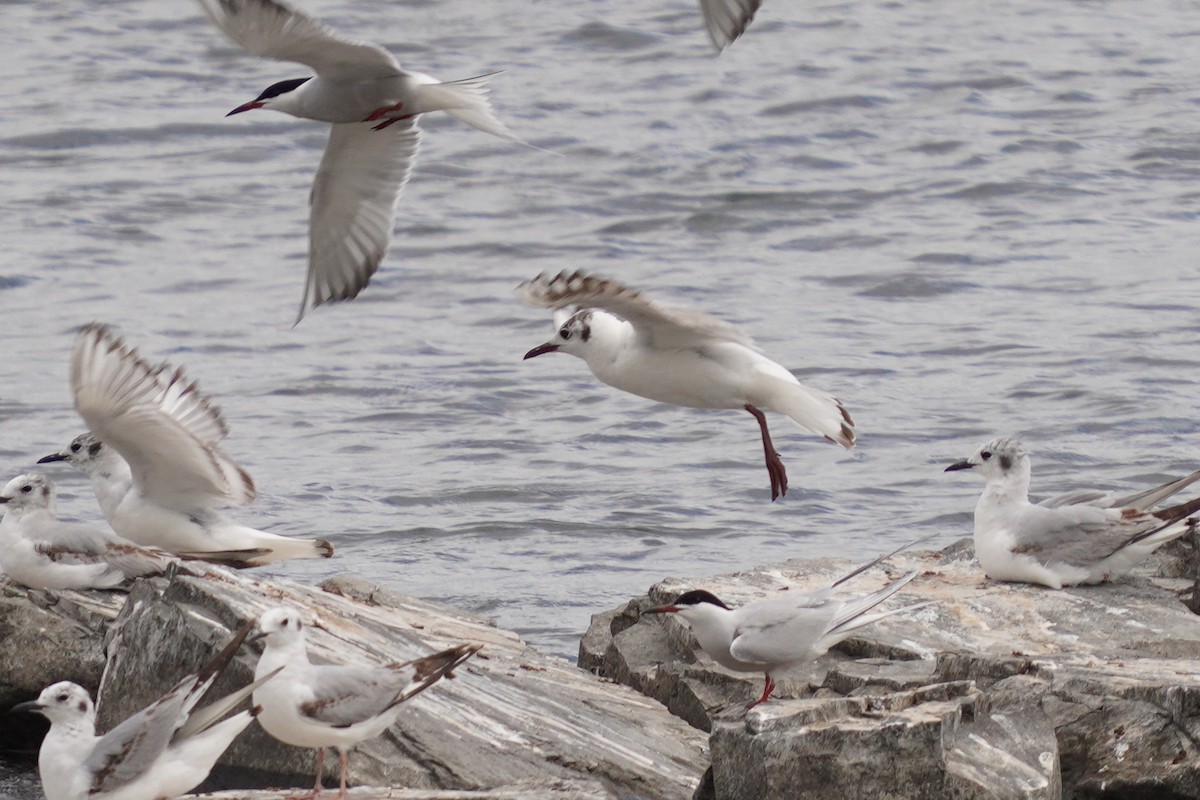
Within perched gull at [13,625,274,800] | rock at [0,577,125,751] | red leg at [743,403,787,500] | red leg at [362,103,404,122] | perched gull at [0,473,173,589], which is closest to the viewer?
perched gull at [13,625,274,800]

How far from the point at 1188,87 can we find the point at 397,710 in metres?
18.5

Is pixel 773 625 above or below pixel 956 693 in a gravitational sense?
below

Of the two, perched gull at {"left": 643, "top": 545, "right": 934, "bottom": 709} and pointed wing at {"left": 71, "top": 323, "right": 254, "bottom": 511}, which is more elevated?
pointed wing at {"left": 71, "top": 323, "right": 254, "bottom": 511}

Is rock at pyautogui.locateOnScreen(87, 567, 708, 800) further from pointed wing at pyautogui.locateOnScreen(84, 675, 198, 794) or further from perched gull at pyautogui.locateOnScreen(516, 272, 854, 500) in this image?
perched gull at pyautogui.locateOnScreen(516, 272, 854, 500)

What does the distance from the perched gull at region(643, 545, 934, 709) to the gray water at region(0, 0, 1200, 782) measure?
2.28 meters

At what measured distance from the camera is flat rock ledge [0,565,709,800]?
645 cm

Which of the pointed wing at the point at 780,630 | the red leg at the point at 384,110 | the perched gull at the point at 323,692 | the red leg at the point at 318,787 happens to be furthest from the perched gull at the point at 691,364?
the red leg at the point at 318,787

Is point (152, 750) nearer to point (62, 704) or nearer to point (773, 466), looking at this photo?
point (62, 704)

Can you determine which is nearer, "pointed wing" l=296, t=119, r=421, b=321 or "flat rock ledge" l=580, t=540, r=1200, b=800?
"flat rock ledge" l=580, t=540, r=1200, b=800

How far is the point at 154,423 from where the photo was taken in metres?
7.98

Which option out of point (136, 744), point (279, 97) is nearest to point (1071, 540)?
point (279, 97)

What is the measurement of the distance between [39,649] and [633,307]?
8.33 feet

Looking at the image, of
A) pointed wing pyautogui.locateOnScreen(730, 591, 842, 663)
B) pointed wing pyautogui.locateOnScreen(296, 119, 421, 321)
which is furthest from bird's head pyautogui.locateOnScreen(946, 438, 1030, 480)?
pointed wing pyautogui.locateOnScreen(296, 119, 421, 321)

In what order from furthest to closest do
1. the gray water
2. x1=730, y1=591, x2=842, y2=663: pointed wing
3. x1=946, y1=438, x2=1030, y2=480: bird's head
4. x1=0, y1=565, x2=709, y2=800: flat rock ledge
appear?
the gray water < x1=946, y1=438, x2=1030, y2=480: bird's head < x1=730, y1=591, x2=842, y2=663: pointed wing < x1=0, y1=565, x2=709, y2=800: flat rock ledge
